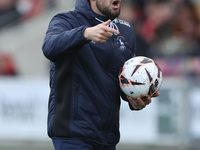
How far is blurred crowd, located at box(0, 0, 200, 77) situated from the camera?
10.4m

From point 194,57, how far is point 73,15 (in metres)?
6.21

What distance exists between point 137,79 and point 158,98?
5.72m

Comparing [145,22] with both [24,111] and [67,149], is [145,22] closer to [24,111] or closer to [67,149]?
[24,111]

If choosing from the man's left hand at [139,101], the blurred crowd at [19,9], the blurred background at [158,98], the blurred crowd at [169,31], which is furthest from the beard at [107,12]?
the blurred crowd at [19,9]

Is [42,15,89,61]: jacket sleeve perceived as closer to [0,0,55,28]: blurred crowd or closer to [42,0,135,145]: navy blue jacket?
[42,0,135,145]: navy blue jacket

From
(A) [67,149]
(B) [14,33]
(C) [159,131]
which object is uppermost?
(A) [67,149]

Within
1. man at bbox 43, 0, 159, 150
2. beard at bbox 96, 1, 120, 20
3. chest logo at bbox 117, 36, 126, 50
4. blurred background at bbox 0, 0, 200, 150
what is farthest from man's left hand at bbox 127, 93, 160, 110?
blurred background at bbox 0, 0, 200, 150

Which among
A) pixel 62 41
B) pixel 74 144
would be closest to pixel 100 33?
pixel 62 41

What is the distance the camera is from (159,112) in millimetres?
9945

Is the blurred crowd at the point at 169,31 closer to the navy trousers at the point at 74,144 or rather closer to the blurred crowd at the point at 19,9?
the blurred crowd at the point at 19,9

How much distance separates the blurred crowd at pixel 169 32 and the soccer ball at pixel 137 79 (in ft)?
19.7

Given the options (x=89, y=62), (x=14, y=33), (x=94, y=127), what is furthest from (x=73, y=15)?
(x=14, y=33)

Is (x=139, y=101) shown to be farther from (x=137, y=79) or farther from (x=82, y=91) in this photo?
(x=82, y=91)

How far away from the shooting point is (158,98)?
9.91 m
